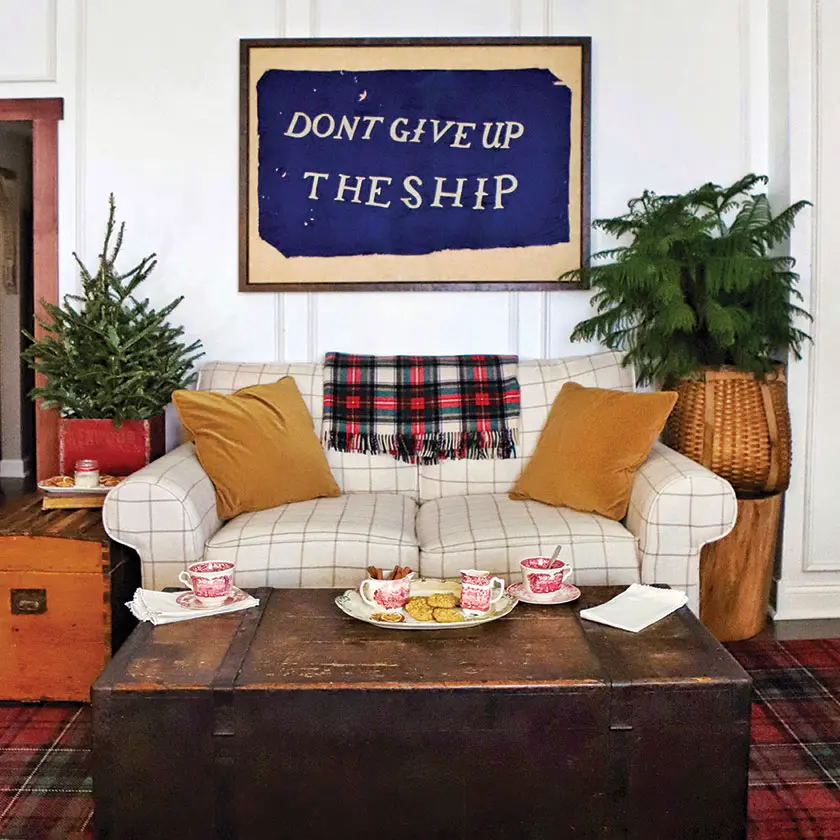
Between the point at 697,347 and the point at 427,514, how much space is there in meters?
1.13

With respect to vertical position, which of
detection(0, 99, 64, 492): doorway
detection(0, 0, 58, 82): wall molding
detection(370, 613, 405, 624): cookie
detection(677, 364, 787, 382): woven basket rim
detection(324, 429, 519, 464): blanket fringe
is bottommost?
detection(370, 613, 405, 624): cookie

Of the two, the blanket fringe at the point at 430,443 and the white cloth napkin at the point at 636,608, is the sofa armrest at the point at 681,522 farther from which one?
the blanket fringe at the point at 430,443

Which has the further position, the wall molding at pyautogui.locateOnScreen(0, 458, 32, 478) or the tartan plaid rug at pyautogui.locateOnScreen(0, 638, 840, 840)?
the wall molding at pyautogui.locateOnScreen(0, 458, 32, 478)

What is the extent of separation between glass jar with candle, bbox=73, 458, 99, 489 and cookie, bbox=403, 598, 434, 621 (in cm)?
131

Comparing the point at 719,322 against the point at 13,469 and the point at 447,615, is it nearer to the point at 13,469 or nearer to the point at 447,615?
the point at 447,615

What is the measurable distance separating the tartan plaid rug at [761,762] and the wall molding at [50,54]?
2.29 meters

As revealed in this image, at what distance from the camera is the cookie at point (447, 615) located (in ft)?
6.36

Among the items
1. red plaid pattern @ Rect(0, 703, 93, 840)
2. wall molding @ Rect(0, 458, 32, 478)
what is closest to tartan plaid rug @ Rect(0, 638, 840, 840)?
red plaid pattern @ Rect(0, 703, 93, 840)

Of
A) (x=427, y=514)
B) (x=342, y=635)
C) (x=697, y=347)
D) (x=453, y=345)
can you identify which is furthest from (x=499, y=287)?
(x=342, y=635)

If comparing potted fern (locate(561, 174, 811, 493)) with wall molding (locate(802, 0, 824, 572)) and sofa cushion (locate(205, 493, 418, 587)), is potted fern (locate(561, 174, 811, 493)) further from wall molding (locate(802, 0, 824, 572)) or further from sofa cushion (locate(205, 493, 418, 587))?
sofa cushion (locate(205, 493, 418, 587))

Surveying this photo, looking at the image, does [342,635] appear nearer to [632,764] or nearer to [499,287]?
[632,764]

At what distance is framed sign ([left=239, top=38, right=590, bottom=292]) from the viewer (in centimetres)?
347

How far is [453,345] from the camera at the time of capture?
3.56m

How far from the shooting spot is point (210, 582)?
6.72 ft
